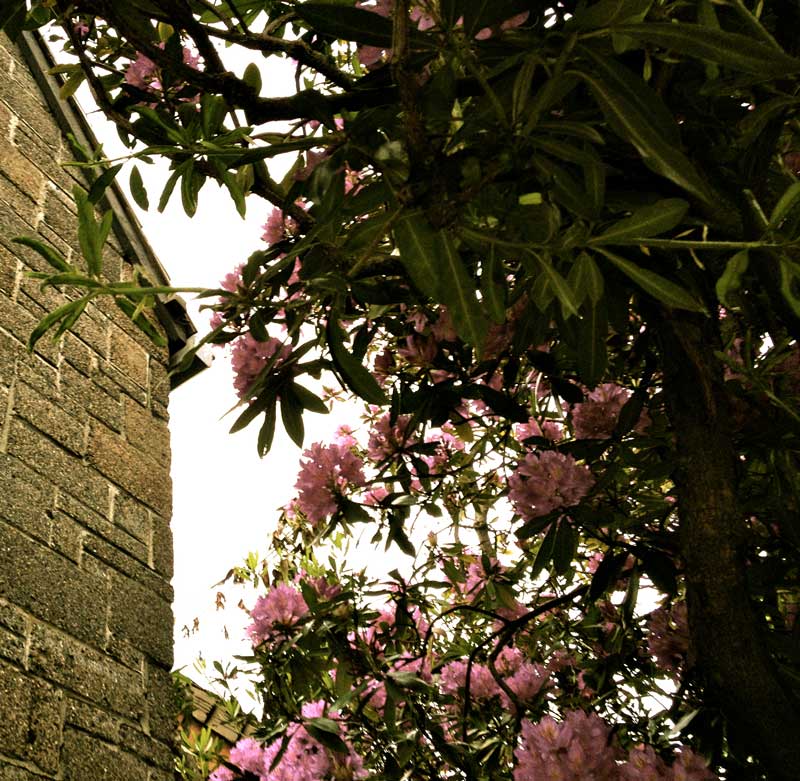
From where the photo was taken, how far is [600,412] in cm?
185

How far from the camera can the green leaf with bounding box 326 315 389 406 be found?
1347 mm

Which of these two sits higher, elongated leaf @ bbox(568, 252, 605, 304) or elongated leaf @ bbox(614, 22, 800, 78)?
elongated leaf @ bbox(614, 22, 800, 78)

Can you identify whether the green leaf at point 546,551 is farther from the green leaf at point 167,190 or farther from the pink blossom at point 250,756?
the pink blossom at point 250,756

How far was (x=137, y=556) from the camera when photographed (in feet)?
8.08

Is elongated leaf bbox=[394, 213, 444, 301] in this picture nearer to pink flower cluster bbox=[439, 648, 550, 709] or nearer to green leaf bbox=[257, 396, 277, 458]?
green leaf bbox=[257, 396, 277, 458]

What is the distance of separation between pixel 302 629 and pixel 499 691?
0.65m

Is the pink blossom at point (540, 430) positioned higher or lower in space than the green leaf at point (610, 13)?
higher

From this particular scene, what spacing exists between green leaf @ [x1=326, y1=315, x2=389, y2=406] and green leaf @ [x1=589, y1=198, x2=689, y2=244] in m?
0.50

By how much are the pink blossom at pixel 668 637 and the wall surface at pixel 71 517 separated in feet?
4.28

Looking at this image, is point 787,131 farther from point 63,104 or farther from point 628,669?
point 63,104

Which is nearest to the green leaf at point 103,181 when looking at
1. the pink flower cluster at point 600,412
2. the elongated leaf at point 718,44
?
the elongated leaf at point 718,44

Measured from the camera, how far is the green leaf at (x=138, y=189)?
1668 mm

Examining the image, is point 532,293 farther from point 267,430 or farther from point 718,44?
point 267,430

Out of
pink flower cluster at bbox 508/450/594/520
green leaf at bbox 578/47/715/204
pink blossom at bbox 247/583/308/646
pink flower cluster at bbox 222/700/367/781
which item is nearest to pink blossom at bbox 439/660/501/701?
pink flower cluster at bbox 222/700/367/781
